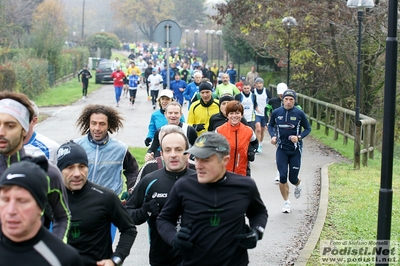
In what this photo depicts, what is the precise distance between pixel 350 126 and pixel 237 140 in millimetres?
13249

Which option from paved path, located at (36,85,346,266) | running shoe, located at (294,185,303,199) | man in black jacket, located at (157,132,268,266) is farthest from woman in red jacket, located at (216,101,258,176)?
man in black jacket, located at (157,132,268,266)

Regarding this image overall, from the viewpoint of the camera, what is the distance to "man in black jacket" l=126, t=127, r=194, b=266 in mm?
5785

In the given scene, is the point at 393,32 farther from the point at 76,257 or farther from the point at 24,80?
the point at 24,80

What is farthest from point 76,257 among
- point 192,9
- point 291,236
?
point 192,9

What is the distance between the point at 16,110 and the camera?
4.75 metres

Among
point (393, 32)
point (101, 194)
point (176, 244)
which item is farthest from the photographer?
point (393, 32)

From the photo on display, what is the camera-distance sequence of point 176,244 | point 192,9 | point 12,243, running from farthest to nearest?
1. point 192,9
2. point 176,244
3. point 12,243

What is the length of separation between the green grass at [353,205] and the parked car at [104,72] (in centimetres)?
3645

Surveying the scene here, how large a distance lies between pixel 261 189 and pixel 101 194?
8672 mm

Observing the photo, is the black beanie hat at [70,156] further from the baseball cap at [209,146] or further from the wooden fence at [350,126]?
the wooden fence at [350,126]

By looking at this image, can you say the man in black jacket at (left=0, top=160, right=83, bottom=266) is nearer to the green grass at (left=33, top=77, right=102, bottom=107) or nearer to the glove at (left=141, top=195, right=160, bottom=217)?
the glove at (left=141, top=195, right=160, bottom=217)

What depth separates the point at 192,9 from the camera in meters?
127

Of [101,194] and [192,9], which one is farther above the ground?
Result: [192,9]

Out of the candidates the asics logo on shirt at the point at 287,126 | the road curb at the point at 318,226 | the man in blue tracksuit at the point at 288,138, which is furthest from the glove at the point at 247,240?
the asics logo on shirt at the point at 287,126
